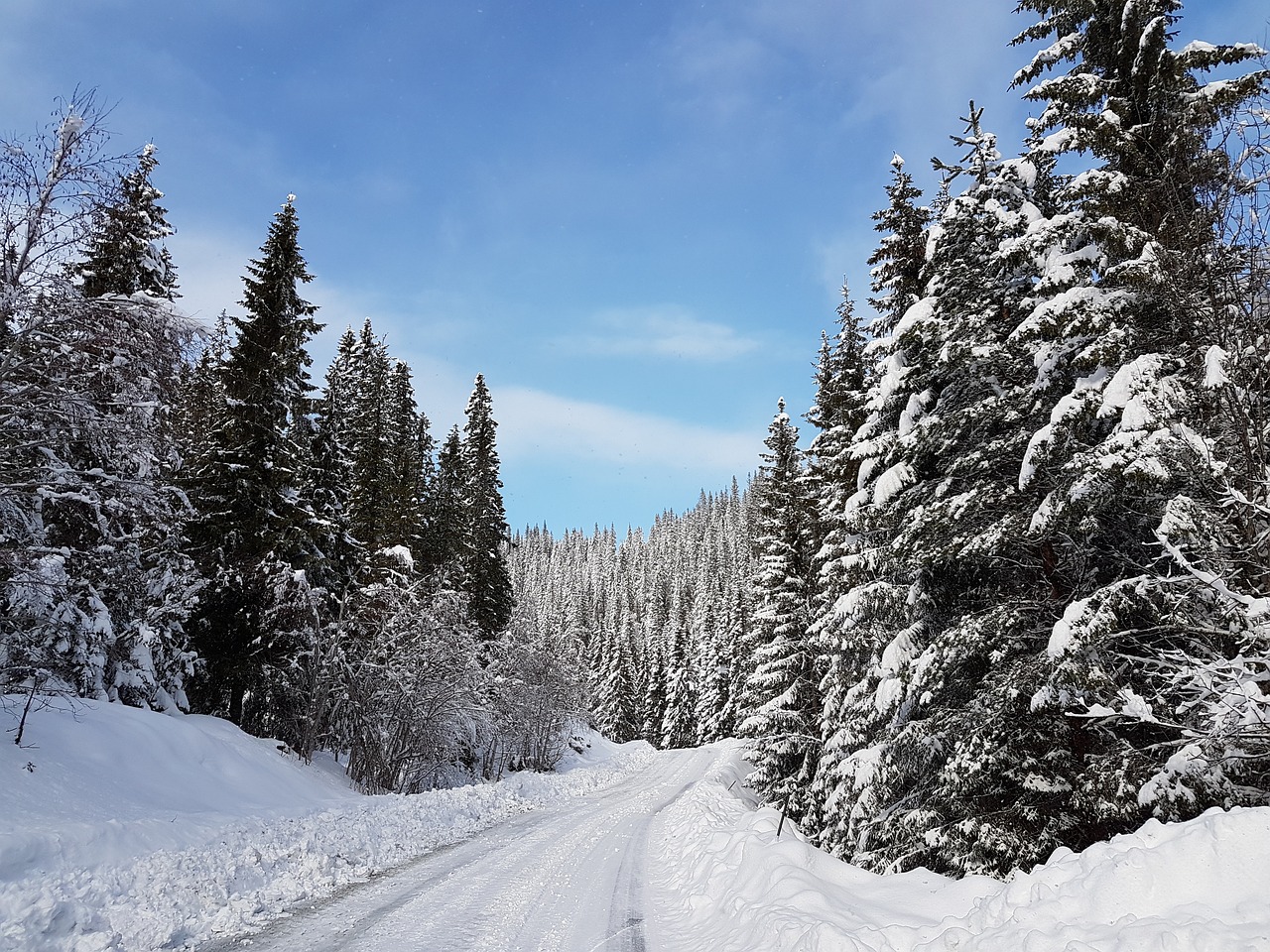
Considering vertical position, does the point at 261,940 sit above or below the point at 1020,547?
below

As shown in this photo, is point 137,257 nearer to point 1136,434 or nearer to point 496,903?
point 496,903

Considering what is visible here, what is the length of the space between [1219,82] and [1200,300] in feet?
11.6

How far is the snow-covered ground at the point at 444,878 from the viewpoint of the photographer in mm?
5086

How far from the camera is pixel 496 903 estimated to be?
9.96 m

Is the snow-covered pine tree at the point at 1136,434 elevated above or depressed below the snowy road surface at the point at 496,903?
above

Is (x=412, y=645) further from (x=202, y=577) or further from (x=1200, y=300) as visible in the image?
(x=1200, y=300)

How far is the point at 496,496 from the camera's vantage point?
138 ft

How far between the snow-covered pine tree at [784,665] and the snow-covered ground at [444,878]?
511 cm

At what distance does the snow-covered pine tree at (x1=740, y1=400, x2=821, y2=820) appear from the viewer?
21.1 metres

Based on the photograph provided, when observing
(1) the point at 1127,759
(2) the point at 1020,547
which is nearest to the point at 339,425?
(2) the point at 1020,547

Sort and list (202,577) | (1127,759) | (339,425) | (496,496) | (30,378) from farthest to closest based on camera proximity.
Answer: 1. (496,496)
2. (339,425)
3. (202,577)
4. (30,378)
5. (1127,759)

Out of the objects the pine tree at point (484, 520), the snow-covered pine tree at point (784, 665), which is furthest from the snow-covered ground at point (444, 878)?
the pine tree at point (484, 520)

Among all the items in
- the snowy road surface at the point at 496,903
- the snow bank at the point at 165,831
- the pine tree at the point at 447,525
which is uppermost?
the pine tree at the point at 447,525

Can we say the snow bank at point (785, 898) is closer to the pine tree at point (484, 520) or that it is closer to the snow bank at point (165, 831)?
the snow bank at point (165, 831)
